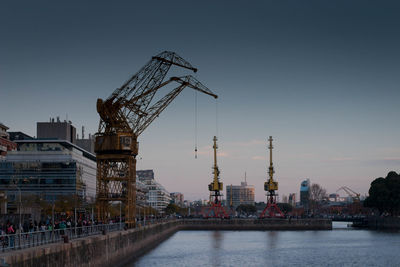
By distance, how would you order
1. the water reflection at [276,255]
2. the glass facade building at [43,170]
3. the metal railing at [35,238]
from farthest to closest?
1. the glass facade building at [43,170]
2. the water reflection at [276,255]
3. the metal railing at [35,238]

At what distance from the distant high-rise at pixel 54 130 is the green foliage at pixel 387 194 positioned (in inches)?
3566

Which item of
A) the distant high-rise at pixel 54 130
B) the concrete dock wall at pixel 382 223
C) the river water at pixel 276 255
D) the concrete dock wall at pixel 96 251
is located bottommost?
the concrete dock wall at pixel 382 223

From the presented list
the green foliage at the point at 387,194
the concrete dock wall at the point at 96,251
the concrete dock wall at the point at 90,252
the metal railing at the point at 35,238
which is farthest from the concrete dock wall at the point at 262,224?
the metal railing at the point at 35,238

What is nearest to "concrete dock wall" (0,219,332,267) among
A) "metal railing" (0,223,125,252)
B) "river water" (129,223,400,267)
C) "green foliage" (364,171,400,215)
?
"metal railing" (0,223,125,252)

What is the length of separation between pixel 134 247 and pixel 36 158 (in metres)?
89.3

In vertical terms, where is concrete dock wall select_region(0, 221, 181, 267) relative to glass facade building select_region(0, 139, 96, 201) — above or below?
below

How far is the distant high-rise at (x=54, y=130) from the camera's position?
566ft

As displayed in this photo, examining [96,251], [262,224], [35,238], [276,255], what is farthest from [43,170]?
[35,238]

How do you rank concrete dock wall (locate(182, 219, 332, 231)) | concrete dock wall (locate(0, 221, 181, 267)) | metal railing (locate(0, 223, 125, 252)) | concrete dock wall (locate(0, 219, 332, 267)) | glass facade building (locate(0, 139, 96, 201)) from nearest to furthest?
1. concrete dock wall (locate(0, 221, 181, 267))
2. concrete dock wall (locate(0, 219, 332, 267))
3. metal railing (locate(0, 223, 125, 252))
4. concrete dock wall (locate(182, 219, 332, 231))
5. glass facade building (locate(0, 139, 96, 201))

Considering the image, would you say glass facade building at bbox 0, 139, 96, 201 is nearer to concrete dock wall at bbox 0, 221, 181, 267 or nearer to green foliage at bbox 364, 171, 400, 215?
green foliage at bbox 364, 171, 400, 215

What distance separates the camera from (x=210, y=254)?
2643 inches

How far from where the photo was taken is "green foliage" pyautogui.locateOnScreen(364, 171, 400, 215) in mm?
131750

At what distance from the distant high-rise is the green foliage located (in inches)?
3566

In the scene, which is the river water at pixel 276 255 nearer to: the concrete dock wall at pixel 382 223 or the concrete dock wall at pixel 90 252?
the concrete dock wall at pixel 90 252
